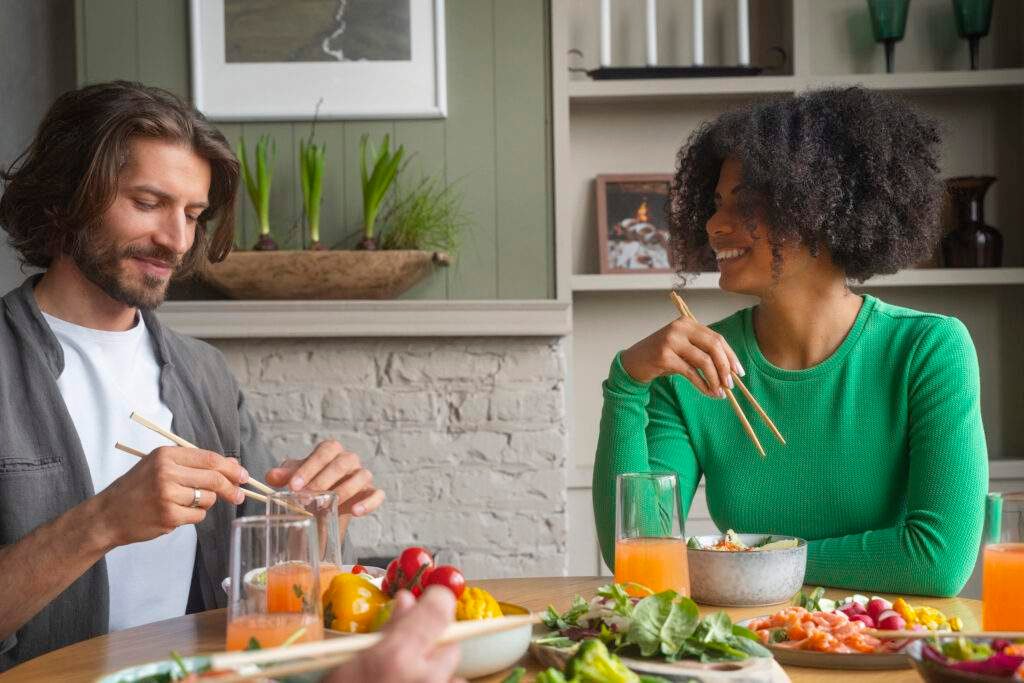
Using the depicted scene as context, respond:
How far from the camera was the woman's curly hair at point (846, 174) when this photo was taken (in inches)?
70.9

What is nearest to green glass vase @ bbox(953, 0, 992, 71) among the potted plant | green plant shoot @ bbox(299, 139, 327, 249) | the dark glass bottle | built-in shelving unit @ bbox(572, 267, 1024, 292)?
the dark glass bottle

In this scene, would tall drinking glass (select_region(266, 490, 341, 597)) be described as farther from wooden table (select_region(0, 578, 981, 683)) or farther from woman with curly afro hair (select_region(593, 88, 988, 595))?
woman with curly afro hair (select_region(593, 88, 988, 595))

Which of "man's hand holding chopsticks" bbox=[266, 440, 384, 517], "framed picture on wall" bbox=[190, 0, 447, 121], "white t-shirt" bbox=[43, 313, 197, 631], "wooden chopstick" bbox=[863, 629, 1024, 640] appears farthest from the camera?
"framed picture on wall" bbox=[190, 0, 447, 121]

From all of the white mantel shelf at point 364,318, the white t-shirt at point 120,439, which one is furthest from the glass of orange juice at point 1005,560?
the white mantel shelf at point 364,318

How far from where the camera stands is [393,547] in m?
3.08

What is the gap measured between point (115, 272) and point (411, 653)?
134 cm

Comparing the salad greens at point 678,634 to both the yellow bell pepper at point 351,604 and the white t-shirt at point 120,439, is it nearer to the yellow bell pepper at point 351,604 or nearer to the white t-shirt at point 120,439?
Result: the yellow bell pepper at point 351,604

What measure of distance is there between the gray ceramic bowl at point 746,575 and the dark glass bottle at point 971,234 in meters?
2.08

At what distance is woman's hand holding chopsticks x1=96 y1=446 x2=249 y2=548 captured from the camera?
1.36 metres

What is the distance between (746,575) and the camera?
1.34m

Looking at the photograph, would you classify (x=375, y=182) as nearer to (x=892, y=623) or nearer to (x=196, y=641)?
(x=196, y=641)

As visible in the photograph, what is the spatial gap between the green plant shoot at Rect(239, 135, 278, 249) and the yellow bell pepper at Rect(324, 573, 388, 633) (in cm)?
200

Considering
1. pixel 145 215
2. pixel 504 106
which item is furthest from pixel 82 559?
pixel 504 106

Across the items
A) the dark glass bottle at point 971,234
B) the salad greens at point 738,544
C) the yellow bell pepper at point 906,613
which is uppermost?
the dark glass bottle at point 971,234
